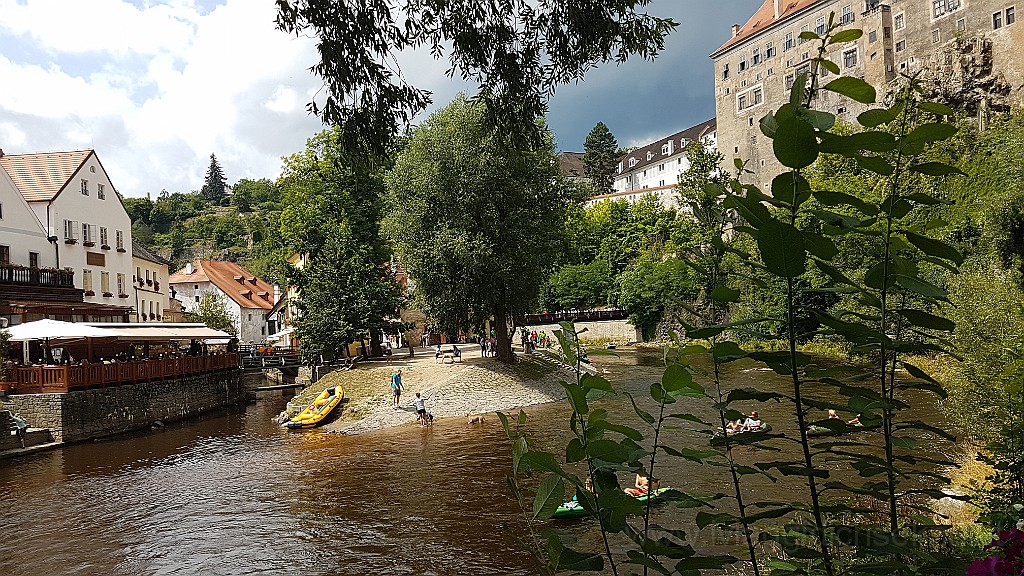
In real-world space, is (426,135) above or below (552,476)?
above

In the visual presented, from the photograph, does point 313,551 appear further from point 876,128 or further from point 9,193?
point 9,193

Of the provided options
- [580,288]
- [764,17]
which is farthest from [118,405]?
[764,17]

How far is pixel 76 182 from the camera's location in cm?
3809

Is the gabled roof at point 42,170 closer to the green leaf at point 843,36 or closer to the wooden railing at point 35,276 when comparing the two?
the wooden railing at point 35,276

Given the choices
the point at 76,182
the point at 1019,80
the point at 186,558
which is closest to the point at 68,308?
the point at 76,182

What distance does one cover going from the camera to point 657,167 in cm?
11181

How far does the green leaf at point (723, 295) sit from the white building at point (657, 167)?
A: 98.3 meters

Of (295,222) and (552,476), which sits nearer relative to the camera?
(552,476)

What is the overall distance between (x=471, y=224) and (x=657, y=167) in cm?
8658

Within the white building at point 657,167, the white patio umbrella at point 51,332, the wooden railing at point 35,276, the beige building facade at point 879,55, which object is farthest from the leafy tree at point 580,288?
the white patio umbrella at point 51,332

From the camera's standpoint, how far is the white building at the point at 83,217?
118 ft

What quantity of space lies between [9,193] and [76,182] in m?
5.59

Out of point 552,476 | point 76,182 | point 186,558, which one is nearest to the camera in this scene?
point 552,476

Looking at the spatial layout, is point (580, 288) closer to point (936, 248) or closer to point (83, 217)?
point (83, 217)
